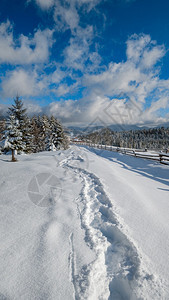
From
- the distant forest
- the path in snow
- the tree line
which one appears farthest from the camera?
the distant forest

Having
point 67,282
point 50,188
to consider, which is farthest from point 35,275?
point 50,188

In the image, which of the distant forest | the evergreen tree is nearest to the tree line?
the evergreen tree

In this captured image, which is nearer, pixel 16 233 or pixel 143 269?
pixel 143 269

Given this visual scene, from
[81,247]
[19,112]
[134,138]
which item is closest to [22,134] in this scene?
[19,112]

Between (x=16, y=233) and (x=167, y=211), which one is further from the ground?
(x=16, y=233)

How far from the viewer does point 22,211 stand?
362 cm

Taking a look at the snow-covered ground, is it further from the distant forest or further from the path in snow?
the distant forest

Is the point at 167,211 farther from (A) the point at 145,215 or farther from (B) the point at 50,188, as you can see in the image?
(B) the point at 50,188

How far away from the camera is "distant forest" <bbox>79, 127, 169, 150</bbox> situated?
90562mm

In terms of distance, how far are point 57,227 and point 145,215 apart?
111 inches

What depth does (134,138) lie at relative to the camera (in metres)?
132

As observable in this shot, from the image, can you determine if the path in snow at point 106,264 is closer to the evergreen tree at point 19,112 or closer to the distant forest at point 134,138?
the evergreen tree at point 19,112

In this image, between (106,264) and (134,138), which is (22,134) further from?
(134,138)

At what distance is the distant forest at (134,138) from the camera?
297 ft
